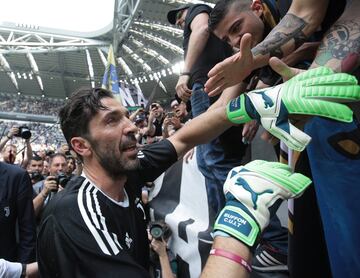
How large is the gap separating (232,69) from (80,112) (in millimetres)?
1012

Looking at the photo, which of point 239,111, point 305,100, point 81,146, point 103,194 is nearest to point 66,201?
point 103,194

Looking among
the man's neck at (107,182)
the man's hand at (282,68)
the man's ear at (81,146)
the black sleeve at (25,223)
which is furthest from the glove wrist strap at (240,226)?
the black sleeve at (25,223)

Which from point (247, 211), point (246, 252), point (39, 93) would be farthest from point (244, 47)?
point (39, 93)

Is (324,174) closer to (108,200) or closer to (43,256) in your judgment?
(108,200)

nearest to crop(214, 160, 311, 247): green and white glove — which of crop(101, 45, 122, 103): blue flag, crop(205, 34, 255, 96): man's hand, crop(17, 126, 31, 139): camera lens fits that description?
crop(205, 34, 255, 96): man's hand

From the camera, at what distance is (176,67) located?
2312 cm

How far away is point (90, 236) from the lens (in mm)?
1542

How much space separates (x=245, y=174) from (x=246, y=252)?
24cm

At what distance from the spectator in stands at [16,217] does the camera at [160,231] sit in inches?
41.9

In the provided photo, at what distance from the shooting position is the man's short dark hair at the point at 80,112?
6.78 ft

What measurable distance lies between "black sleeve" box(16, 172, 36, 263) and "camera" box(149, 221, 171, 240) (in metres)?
1.06

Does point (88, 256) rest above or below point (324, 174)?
below

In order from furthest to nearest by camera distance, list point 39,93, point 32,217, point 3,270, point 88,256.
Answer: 1. point 39,93
2. point 32,217
3. point 3,270
4. point 88,256

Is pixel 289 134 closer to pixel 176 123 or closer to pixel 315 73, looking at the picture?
pixel 315 73
